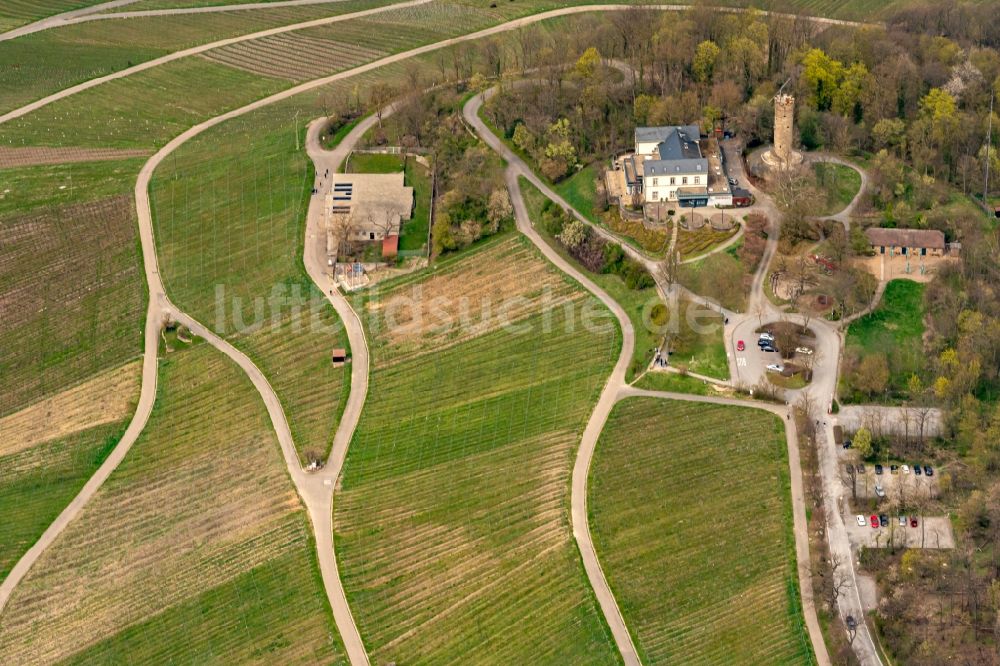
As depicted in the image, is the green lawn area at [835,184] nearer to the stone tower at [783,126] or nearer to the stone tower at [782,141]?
the stone tower at [782,141]

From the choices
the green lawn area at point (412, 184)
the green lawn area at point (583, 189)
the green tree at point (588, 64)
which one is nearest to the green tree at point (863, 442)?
the green lawn area at point (583, 189)

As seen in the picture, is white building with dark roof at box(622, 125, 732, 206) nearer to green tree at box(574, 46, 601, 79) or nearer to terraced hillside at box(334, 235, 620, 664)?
terraced hillside at box(334, 235, 620, 664)

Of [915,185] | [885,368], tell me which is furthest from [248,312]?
[915,185]

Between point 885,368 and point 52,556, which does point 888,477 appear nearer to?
point 885,368

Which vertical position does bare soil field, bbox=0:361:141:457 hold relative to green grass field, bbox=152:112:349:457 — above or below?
below

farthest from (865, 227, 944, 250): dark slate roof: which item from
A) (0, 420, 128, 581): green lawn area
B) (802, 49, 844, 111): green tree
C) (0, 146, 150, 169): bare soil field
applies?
(0, 146, 150, 169): bare soil field

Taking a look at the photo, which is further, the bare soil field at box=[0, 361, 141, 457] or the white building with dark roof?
the white building with dark roof

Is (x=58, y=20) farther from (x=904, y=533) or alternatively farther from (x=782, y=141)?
(x=904, y=533)
